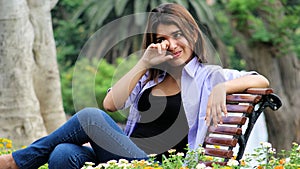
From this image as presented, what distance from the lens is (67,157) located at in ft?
11.0

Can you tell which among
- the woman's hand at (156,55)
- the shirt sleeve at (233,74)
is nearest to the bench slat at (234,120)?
the shirt sleeve at (233,74)

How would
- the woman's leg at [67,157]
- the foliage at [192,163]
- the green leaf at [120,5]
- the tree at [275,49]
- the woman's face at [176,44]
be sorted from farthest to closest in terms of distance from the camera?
the green leaf at [120,5], the tree at [275,49], the woman's face at [176,44], the woman's leg at [67,157], the foliage at [192,163]

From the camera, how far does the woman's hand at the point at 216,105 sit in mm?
3516

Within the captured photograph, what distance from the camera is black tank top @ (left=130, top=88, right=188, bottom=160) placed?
3744mm

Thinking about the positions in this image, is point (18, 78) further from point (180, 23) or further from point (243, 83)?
point (243, 83)

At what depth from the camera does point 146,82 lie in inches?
153

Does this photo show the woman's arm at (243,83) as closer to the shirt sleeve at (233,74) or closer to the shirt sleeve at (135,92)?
the shirt sleeve at (233,74)

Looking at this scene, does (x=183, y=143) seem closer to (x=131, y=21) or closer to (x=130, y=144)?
(x=130, y=144)

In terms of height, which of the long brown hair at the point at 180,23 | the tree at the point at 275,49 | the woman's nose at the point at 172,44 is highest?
the long brown hair at the point at 180,23

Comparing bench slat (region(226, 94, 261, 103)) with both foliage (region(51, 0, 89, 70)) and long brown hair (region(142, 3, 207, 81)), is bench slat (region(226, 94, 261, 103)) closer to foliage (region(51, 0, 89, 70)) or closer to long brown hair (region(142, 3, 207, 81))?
long brown hair (region(142, 3, 207, 81))

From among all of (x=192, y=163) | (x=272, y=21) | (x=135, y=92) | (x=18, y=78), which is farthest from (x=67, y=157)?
(x=272, y=21)

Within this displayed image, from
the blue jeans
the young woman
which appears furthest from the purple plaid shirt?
the blue jeans

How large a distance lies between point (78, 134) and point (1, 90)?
2.59m

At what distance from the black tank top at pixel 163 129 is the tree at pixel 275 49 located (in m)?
7.82
